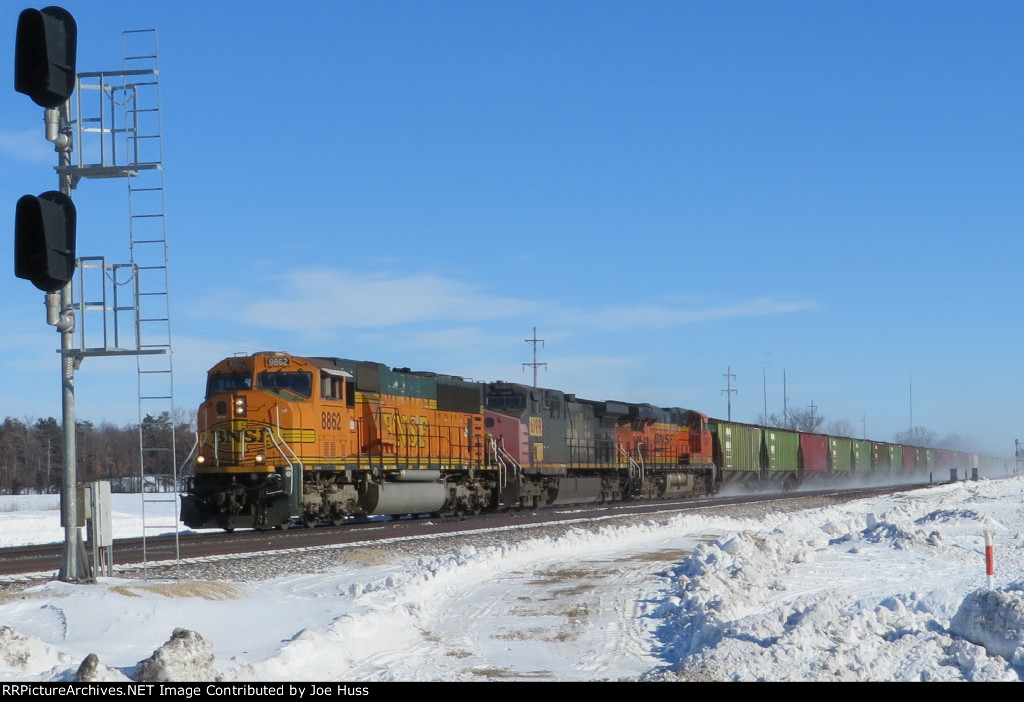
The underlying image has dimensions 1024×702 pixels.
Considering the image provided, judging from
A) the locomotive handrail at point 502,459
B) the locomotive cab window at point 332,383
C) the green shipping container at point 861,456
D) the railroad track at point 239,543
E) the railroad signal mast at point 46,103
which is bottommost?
the green shipping container at point 861,456

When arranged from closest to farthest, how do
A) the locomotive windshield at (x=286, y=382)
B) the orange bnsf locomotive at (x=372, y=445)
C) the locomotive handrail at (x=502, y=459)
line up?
the orange bnsf locomotive at (x=372, y=445)
the locomotive windshield at (x=286, y=382)
the locomotive handrail at (x=502, y=459)

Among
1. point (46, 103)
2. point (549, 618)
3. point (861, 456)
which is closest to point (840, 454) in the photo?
point (861, 456)

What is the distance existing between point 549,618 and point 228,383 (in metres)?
13.2

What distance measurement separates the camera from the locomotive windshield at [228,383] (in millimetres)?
22016

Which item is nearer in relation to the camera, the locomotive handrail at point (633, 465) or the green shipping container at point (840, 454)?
the locomotive handrail at point (633, 465)

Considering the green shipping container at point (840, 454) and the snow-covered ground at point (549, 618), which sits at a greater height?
the snow-covered ground at point (549, 618)

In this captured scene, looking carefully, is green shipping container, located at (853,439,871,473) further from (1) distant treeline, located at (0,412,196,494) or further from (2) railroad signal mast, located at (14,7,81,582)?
(2) railroad signal mast, located at (14,7,81,582)

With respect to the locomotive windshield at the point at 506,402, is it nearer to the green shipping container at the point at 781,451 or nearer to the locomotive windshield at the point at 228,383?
the locomotive windshield at the point at 228,383

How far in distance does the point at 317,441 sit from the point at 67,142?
11381mm

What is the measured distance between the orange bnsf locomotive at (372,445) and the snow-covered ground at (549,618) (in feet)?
16.9

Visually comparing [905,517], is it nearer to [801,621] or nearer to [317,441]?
[317,441]

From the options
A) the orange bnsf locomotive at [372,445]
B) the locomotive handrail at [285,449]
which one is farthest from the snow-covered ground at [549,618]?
the orange bnsf locomotive at [372,445]

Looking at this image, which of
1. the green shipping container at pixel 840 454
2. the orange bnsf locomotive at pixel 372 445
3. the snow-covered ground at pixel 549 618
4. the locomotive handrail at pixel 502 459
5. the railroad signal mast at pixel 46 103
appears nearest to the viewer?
the railroad signal mast at pixel 46 103

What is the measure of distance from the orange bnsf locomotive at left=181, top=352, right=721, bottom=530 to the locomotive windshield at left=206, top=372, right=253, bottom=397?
0.09 feet
